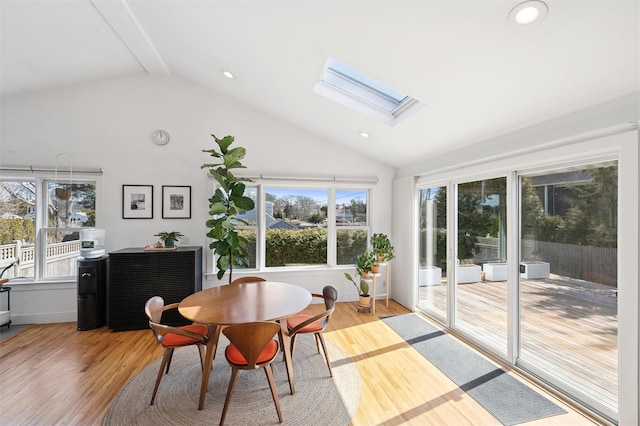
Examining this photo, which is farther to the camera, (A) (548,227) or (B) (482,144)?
(B) (482,144)

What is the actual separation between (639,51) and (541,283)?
1.82m

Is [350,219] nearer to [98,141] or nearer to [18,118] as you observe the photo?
[98,141]

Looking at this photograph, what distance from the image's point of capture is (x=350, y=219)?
4586 mm

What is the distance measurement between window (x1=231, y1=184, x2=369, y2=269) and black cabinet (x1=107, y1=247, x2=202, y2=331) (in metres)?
1.00

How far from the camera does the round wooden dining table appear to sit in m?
1.92

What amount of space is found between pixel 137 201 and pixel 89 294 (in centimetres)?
130

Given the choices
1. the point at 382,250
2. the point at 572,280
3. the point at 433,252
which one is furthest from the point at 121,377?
the point at 572,280

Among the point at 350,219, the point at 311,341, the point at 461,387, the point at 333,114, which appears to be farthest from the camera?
the point at 350,219

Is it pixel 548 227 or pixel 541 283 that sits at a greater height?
pixel 548 227

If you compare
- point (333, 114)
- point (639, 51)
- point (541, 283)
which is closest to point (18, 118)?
point (333, 114)

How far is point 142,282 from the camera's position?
3.38 meters

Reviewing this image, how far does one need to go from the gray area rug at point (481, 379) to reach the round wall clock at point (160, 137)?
4062 millimetres

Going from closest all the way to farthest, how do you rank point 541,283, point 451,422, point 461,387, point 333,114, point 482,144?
point 451,422
point 461,387
point 541,283
point 482,144
point 333,114

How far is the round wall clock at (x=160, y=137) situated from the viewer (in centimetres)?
383
